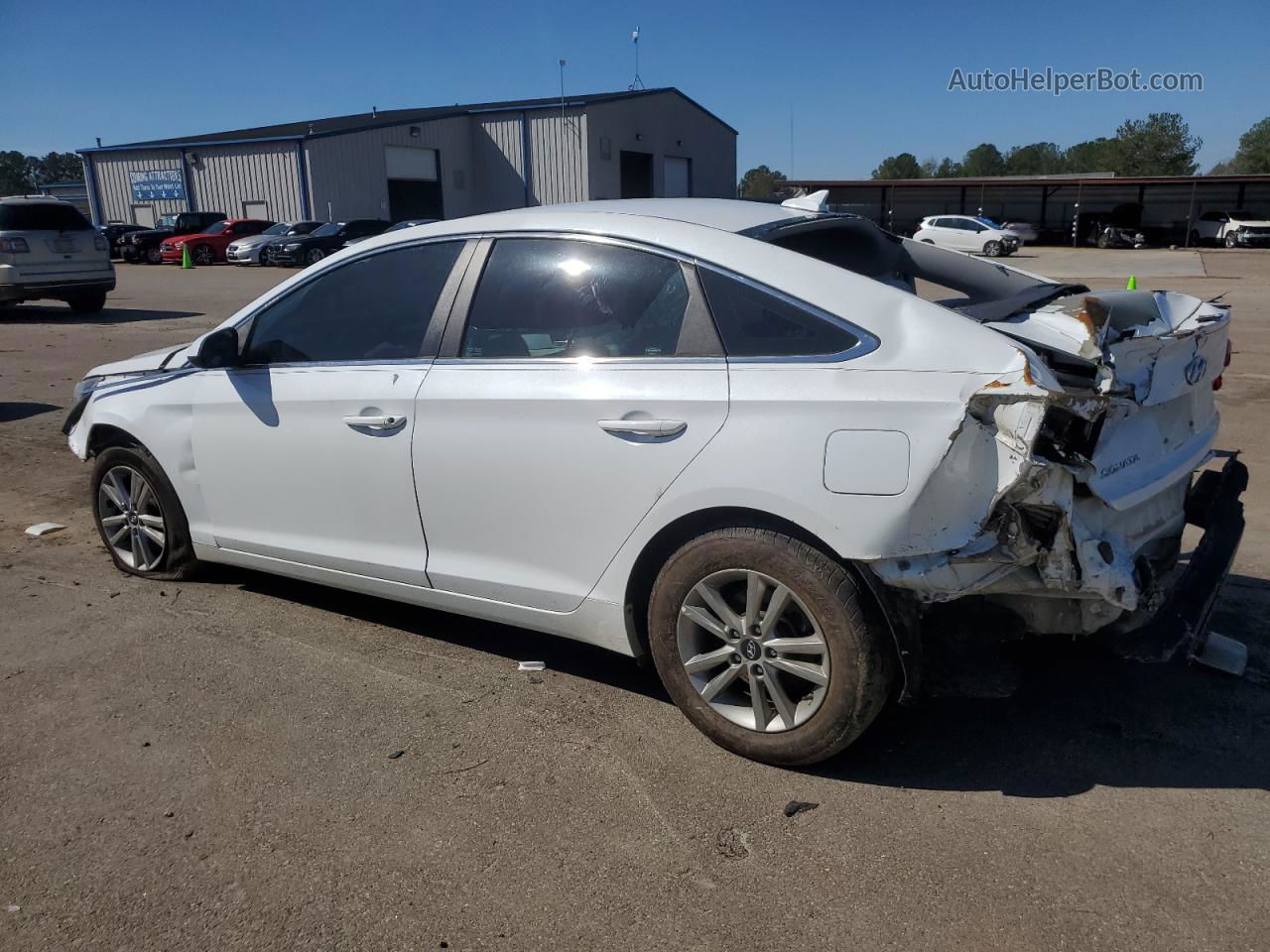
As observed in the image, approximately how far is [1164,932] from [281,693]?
116 inches

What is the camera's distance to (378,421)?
12.2ft

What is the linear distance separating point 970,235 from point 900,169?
78983 mm

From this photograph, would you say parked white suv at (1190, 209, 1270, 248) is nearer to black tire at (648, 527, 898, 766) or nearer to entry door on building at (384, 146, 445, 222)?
entry door on building at (384, 146, 445, 222)

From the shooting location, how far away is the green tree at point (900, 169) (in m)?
110

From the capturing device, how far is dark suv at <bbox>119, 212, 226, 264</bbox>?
116 ft

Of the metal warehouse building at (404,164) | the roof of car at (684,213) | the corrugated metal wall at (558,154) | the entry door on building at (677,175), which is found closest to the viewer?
the roof of car at (684,213)

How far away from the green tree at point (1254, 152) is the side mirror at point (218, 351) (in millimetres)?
93483

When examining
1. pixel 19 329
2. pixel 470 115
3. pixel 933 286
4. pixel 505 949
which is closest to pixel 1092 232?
pixel 470 115

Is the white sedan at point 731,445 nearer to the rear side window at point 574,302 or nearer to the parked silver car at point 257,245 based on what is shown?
the rear side window at point 574,302

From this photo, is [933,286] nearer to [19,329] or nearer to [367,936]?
[367,936]

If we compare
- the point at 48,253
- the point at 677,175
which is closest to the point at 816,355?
the point at 48,253

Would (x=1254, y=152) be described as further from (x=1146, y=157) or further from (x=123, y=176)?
(x=123, y=176)

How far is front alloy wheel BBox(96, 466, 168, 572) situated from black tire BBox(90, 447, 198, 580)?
0.01 meters

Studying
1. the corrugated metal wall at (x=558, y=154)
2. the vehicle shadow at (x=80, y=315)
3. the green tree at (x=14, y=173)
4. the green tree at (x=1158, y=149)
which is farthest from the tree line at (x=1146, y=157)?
the green tree at (x=14, y=173)
